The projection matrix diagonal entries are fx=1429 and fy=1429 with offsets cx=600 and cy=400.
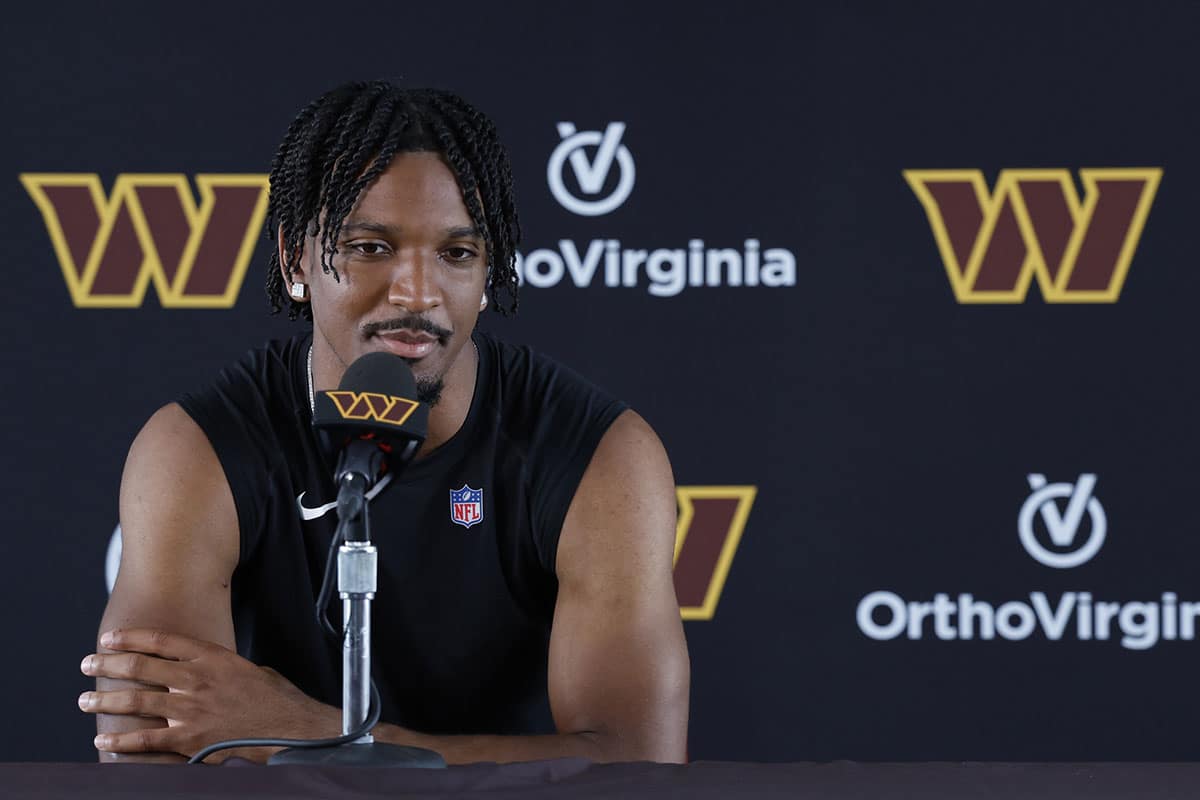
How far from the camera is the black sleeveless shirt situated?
5.27 ft

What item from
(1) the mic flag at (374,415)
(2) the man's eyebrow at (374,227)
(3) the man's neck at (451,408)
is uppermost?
(2) the man's eyebrow at (374,227)

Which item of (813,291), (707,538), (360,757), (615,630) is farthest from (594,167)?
(360,757)

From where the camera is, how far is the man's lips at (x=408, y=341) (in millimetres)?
1528

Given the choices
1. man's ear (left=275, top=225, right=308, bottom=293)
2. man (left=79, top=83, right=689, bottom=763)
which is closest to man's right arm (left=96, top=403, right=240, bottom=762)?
man (left=79, top=83, right=689, bottom=763)

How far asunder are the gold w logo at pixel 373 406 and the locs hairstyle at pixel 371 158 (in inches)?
21.8

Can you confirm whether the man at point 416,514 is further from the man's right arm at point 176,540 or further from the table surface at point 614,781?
the table surface at point 614,781

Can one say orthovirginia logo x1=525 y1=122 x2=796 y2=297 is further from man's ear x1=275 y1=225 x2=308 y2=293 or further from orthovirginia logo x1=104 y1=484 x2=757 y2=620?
man's ear x1=275 y1=225 x2=308 y2=293

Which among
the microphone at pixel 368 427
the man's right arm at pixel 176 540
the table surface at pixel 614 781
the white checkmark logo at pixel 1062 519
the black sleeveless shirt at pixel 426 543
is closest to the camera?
the table surface at pixel 614 781

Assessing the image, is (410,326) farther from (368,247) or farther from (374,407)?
(374,407)

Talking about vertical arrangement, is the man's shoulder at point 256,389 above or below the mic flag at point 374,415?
above

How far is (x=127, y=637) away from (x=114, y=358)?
110cm

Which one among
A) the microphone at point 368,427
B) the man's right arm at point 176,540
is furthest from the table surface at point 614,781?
the man's right arm at point 176,540

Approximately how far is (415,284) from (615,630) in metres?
0.42

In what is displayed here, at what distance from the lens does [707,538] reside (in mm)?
2439
